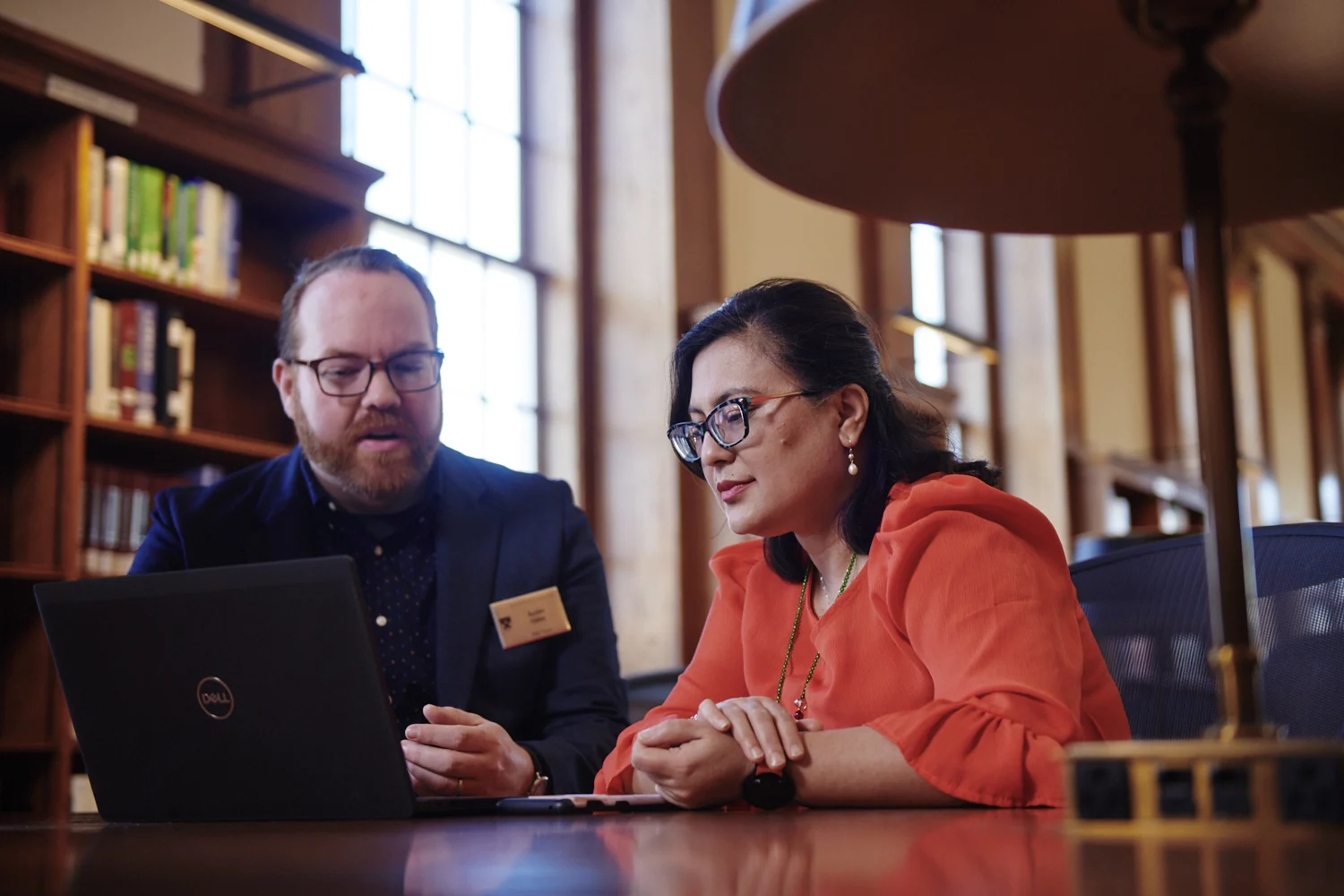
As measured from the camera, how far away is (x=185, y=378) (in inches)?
136

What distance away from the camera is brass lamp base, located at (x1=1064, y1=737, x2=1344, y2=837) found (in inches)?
24.4

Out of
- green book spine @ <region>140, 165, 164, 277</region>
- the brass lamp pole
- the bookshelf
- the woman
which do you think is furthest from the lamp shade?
green book spine @ <region>140, 165, 164, 277</region>

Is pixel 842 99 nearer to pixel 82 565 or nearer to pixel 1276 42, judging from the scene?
pixel 1276 42

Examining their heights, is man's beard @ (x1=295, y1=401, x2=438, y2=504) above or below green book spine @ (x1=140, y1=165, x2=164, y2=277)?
below

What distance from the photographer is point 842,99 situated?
35.1 inches

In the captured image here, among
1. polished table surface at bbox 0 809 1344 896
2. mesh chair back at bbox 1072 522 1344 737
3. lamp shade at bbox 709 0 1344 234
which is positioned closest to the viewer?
polished table surface at bbox 0 809 1344 896

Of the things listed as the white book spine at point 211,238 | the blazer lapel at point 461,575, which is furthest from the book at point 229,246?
the blazer lapel at point 461,575

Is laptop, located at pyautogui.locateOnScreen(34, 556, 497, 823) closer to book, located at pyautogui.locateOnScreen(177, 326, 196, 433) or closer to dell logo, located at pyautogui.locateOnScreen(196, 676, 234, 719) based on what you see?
dell logo, located at pyautogui.locateOnScreen(196, 676, 234, 719)

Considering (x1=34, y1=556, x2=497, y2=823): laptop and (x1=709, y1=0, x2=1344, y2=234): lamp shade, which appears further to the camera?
(x1=34, y1=556, x2=497, y2=823): laptop

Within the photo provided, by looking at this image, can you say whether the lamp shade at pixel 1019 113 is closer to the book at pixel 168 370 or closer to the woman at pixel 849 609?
the woman at pixel 849 609

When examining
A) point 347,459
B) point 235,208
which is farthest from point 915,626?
point 235,208

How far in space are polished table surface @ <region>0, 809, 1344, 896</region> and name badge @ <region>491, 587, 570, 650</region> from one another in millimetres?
1149

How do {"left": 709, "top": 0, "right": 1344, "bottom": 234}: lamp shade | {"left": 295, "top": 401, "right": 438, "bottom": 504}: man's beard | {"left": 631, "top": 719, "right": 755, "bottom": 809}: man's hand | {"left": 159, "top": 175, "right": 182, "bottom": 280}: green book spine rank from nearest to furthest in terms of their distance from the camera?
{"left": 709, "top": 0, "right": 1344, "bottom": 234}: lamp shade → {"left": 631, "top": 719, "right": 755, "bottom": 809}: man's hand → {"left": 295, "top": 401, "right": 438, "bottom": 504}: man's beard → {"left": 159, "top": 175, "right": 182, "bottom": 280}: green book spine

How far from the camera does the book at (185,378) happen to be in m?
3.43
